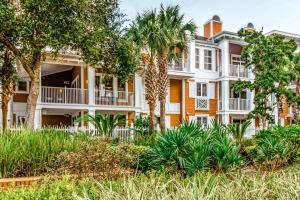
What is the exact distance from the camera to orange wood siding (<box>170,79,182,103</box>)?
31.5m

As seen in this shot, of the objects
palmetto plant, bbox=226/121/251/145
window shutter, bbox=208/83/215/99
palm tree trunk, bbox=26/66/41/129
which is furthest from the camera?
window shutter, bbox=208/83/215/99

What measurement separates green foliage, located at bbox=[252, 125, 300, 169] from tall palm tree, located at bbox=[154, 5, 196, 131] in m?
7.57

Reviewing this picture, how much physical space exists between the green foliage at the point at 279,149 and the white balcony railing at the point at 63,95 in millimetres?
13379

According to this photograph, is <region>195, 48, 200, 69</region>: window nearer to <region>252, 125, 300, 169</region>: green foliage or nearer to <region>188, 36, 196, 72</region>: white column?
<region>188, 36, 196, 72</region>: white column

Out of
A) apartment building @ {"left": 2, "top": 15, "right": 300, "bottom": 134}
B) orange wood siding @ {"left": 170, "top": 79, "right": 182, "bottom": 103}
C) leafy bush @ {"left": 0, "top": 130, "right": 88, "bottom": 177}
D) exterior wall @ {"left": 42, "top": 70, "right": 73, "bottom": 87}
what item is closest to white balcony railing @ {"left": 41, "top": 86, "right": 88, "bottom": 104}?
apartment building @ {"left": 2, "top": 15, "right": 300, "bottom": 134}

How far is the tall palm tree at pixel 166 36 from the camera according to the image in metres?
21.8

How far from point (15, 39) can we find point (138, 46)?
7319 mm

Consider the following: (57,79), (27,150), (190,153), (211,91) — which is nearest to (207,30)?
(211,91)

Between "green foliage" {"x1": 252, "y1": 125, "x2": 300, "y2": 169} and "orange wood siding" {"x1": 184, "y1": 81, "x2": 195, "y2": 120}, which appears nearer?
"green foliage" {"x1": 252, "y1": 125, "x2": 300, "y2": 169}

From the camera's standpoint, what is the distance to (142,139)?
15.4 m

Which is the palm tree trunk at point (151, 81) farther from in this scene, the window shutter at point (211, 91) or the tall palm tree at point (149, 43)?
the window shutter at point (211, 91)

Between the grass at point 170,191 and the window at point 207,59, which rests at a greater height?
the window at point 207,59

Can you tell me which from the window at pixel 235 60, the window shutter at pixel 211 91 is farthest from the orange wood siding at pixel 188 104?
the window at pixel 235 60

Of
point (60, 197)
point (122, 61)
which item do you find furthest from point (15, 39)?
point (60, 197)
